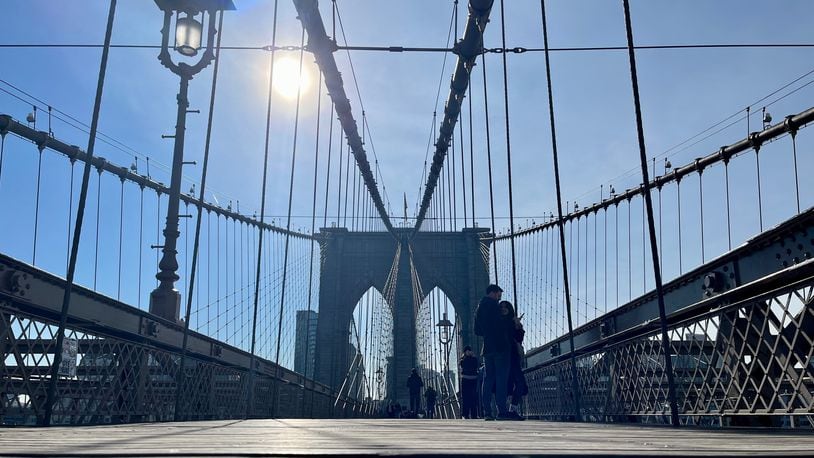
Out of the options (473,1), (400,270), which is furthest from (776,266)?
(400,270)

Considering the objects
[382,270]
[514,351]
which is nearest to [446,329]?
[382,270]

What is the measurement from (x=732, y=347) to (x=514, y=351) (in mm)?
2395

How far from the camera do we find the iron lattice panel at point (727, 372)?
4145 mm

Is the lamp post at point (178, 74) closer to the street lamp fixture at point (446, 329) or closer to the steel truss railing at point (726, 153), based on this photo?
the steel truss railing at point (726, 153)

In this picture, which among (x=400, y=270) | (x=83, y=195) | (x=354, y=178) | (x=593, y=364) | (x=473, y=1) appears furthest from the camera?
(x=400, y=270)

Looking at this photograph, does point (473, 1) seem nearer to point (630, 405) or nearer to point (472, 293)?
point (630, 405)

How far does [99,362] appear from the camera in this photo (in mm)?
6988

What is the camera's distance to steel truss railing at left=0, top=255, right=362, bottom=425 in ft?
19.0

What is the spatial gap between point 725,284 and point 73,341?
18.3ft

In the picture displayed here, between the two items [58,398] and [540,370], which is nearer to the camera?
[58,398]

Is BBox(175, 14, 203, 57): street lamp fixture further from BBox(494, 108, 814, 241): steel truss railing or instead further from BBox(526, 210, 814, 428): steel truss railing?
BBox(526, 210, 814, 428): steel truss railing

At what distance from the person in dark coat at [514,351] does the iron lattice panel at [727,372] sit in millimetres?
1134

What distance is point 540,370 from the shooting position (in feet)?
39.5

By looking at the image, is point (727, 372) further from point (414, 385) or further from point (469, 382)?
point (414, 385)
